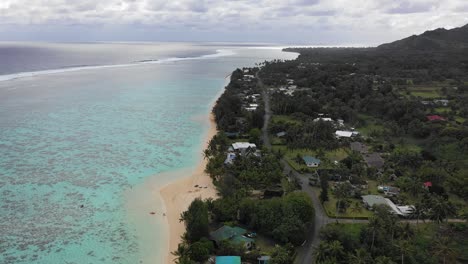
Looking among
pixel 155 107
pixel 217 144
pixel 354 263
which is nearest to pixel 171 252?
pixel 354 263

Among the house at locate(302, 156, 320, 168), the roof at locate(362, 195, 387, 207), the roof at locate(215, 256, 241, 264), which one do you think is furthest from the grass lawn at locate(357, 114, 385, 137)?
the roof at locate(215, 256, 241, 264)

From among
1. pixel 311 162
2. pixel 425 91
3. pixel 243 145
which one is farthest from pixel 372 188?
pixel 425 91

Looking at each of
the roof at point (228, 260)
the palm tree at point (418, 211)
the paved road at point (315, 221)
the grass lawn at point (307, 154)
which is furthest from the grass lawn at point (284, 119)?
the roof at point (228, 260)

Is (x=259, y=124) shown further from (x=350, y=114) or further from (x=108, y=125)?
(x=108, y=125)

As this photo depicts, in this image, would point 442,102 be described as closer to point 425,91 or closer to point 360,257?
point 425,91

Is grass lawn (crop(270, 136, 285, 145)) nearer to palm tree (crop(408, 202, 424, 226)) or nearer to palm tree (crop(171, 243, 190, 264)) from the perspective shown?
palm tree (crop(408, 202, 424, 226))

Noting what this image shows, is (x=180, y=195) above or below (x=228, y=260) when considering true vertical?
below
